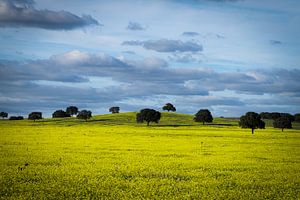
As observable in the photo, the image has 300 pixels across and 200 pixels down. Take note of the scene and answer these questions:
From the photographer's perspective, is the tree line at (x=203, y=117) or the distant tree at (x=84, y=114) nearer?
the tree line at (x=203, y=117)

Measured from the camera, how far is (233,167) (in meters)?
29.8

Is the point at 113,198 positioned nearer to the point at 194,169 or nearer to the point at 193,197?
the point at 193,197

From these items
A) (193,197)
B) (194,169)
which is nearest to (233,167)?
(194,169)

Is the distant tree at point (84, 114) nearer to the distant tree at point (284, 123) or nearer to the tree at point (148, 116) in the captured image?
the tree at point (148, 116)

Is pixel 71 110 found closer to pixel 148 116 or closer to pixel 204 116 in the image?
pixel 148 116

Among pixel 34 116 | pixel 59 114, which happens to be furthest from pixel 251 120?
pixel 59 114

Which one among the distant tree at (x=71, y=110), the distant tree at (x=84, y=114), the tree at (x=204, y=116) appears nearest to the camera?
the tree at (x=204, y=116)

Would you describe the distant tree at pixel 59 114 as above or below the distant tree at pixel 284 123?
above

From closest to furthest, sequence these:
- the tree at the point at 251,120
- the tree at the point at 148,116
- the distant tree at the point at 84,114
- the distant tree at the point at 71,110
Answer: the tree at the point at 251,120
the tree at the point at 148,116
the distant tree at the point at 84,114
the distant tree at the point at 71,110

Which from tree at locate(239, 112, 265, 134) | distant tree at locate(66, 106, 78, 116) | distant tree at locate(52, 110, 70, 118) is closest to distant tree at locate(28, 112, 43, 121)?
distant tree at locate(52, 110, 70, 118)

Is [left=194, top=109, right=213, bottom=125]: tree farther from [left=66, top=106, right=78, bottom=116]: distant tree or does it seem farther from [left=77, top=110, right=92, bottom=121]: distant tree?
[left=66, top=106, right=78, bottom=116]: distant tree

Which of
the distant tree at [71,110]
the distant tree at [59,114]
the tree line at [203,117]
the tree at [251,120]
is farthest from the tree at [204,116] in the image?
the distant tree at [71,110]

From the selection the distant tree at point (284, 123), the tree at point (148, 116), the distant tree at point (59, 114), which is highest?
the distant tree at point (59, 114)

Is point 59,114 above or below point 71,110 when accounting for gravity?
below
